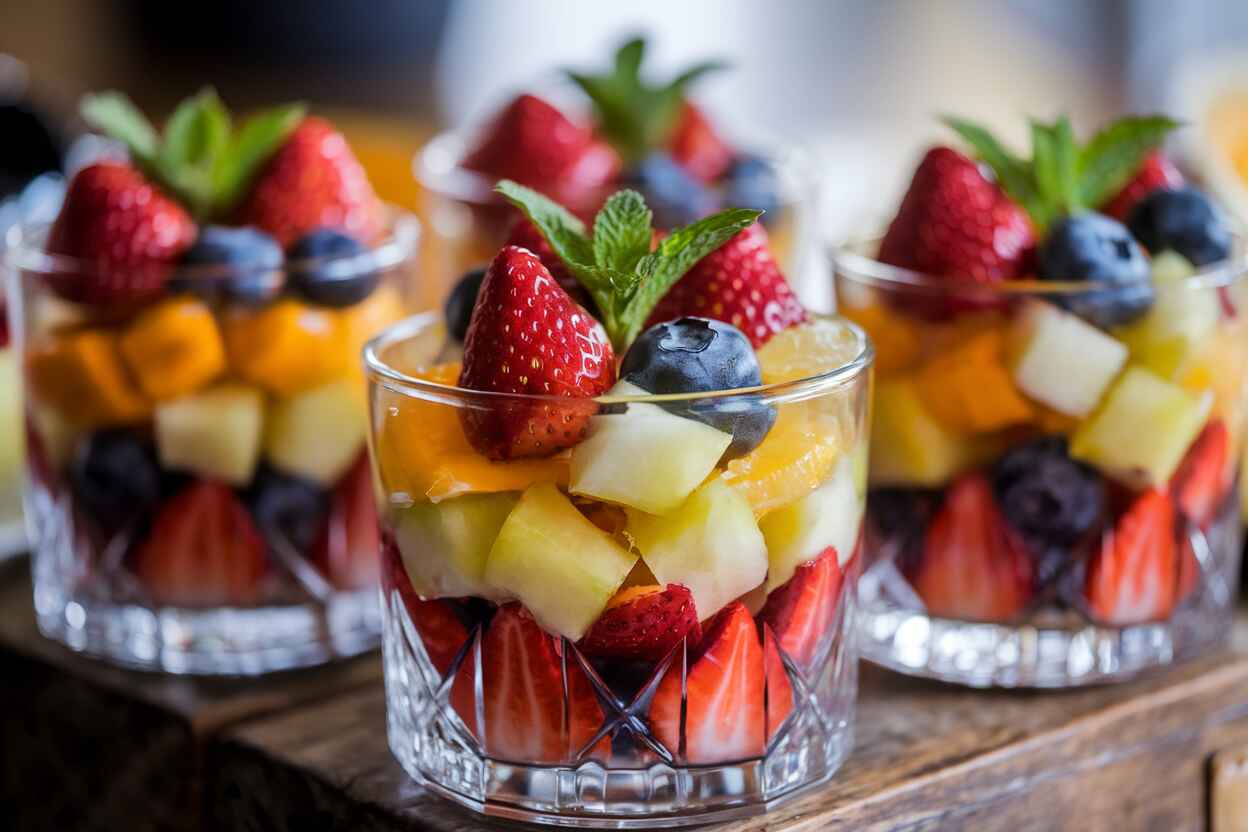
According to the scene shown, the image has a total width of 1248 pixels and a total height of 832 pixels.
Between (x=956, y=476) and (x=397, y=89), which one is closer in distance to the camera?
(x=956, y=476)

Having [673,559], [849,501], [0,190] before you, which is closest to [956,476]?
[849,501]

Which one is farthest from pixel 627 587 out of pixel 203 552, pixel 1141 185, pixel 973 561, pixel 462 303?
pixel 1141 185

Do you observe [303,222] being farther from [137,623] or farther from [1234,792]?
[1234,792]

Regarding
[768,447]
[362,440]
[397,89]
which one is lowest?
[397,89]

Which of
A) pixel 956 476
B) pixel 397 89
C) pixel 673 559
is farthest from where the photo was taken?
pixel 397 89

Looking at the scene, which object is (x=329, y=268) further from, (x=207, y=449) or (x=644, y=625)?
(x=644, y=625)

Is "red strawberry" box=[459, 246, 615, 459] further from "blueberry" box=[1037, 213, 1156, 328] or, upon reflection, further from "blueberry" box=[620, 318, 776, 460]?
"blueberry" box=[1037, 213, 1156, 328]

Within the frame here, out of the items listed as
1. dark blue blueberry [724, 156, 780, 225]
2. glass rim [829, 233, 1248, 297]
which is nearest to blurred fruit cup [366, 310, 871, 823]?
glass rim [829, 233, 1248, 297]
